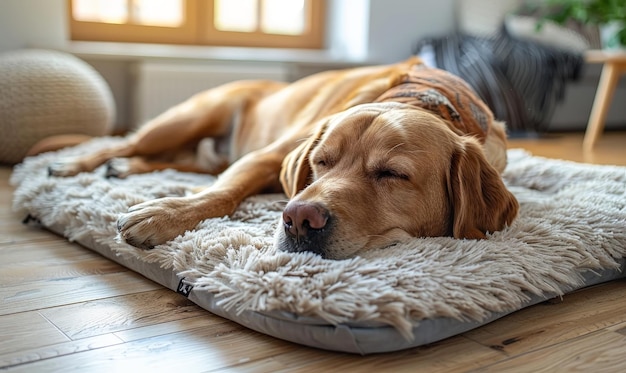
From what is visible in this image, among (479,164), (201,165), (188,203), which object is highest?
(479,164)

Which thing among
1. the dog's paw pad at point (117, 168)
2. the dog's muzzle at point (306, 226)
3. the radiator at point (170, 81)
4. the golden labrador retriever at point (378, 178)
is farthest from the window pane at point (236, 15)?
the dog's muzzle at point (306, 226)

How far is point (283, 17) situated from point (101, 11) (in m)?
1.62

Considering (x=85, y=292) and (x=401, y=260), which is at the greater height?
(x=401, y=260)

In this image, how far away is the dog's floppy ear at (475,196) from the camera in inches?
80.5

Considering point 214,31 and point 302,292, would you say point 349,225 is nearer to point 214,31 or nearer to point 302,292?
point 302,292

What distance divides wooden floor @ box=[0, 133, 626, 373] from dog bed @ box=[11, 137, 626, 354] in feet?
0.12

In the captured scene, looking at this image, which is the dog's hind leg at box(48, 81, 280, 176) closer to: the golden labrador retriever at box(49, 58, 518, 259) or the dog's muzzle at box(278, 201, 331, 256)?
the golden labrador retriever at box(49, 58, 518, 259)

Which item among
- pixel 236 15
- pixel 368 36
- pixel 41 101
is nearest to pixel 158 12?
pixel 236 15

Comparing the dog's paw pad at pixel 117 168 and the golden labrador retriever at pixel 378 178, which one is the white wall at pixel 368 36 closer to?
the dog's paw pad at pixel 117 168

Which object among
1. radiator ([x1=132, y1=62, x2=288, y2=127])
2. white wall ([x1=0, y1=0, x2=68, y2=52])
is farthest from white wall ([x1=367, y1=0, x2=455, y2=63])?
white wall ([x1=0, y1=0, x2=68, y2=52])

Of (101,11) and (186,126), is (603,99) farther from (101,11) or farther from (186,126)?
(101,11)

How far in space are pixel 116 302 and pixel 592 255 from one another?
1.31 metres

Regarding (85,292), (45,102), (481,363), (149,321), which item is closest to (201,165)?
(45,102)

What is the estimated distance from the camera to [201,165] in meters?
3.53
